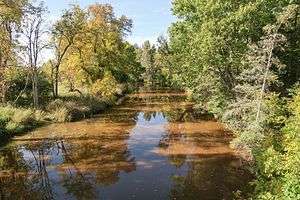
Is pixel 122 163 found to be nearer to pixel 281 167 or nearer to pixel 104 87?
pixel 281 167

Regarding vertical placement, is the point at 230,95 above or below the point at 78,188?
above

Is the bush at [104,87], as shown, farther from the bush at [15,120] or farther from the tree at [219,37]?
the tree at [219,37]

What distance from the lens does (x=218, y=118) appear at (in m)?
35.6

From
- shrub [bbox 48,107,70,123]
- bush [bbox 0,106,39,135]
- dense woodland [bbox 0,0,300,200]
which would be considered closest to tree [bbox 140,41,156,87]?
dense woodland [bbox 0,0,300,200]

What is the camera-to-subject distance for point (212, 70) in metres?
30.6

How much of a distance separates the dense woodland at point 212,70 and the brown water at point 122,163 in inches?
68.6

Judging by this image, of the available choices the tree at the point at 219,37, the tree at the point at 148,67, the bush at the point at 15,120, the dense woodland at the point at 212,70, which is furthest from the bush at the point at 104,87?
the tree at the point at 148,67

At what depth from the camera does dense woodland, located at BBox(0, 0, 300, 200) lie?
57.2 feet

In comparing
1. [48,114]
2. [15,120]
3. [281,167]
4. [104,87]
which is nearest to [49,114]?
[48,114]

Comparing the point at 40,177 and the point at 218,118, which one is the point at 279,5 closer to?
the point at 218,118

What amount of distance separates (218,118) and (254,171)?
16.9 metres

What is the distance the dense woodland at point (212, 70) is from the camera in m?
17.4

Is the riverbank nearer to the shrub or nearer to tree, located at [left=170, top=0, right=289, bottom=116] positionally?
the shrub

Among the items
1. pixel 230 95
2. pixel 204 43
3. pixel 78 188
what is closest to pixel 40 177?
pixel 78 188
